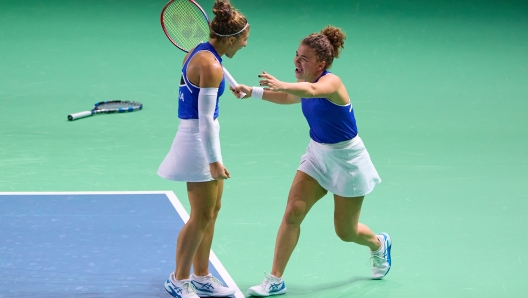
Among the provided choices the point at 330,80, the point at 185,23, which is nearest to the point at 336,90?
the point at 330,80

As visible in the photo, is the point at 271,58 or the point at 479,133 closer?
the point at 479,133

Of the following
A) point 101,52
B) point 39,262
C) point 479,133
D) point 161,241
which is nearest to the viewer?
point 39,262

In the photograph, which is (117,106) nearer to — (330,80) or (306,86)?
(330,80)

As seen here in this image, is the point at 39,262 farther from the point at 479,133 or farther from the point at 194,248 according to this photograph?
the point at 479,133

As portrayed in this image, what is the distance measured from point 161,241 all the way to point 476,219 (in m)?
2.87

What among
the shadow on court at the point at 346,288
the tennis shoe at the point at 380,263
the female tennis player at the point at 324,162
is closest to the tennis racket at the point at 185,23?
the female tennis player at the point at 324,162

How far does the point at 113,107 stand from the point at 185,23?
17.5 feet

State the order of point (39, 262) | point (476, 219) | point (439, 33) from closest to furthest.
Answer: point (39, 262) → point (476, 219) → point (439, 33)

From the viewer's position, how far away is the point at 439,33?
15375mm

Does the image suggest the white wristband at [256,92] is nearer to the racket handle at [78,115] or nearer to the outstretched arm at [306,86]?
the outstretched arm at [306,86]

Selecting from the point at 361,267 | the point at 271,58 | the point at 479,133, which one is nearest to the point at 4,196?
the point at 361,267

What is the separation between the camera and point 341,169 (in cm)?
562

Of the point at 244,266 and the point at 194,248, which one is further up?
the point at 194,248

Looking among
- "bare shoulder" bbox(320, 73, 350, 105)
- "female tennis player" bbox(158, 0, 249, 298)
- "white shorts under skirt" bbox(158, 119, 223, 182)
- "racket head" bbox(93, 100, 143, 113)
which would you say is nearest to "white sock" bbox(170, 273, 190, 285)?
"female tennis player" bbox(158, 0, 249, 298)
